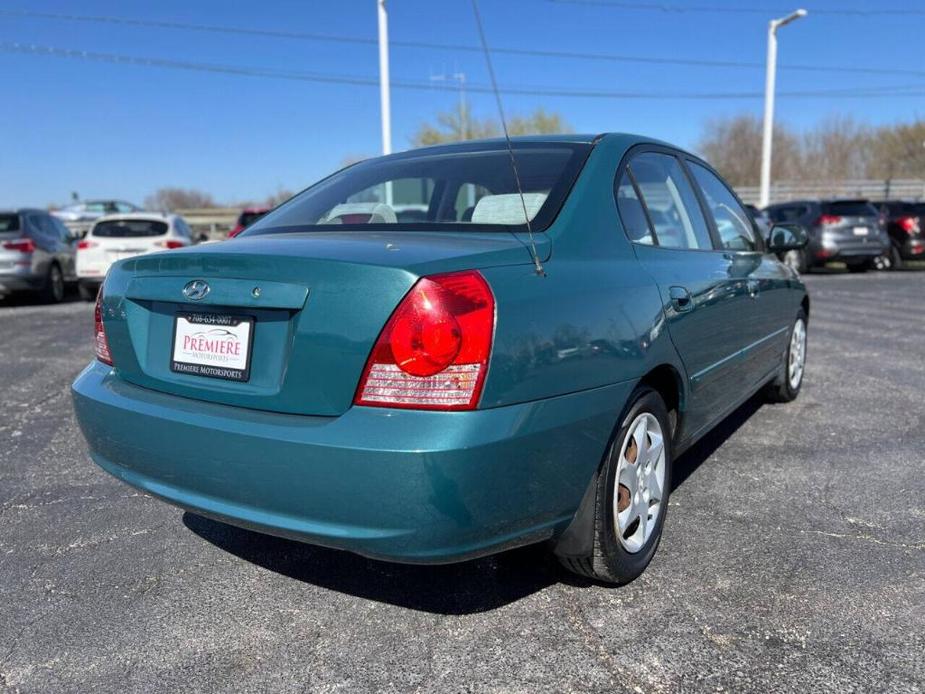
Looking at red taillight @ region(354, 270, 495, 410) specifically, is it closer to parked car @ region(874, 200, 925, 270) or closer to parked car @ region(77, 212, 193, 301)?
parked car @ region(77, 212, 193, 301)

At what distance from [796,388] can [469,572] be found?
10.9 ft

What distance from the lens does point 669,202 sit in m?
3.40

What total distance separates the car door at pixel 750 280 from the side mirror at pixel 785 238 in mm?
79

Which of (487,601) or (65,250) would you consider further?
(65,250)

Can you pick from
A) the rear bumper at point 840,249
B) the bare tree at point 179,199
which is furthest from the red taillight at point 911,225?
the bare tree at point 179,199

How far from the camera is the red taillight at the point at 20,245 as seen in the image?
36.4ft

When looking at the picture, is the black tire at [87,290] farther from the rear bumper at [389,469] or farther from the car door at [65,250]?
the rear bumper at [389,469]

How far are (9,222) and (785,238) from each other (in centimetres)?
1109

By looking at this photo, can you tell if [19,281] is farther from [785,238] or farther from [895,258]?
[895,258]

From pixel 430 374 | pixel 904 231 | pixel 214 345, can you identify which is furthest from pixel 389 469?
pixel 904 231

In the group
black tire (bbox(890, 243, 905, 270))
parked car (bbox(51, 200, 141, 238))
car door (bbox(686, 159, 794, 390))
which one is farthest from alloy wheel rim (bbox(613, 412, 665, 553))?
parked car (bbox(51, 200, 141, 238))

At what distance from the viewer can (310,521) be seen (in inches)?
80.8

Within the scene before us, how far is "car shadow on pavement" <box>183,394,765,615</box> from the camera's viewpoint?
251cm

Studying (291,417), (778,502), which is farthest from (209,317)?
(778,502)
